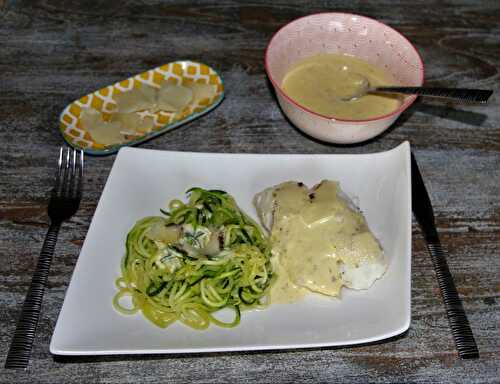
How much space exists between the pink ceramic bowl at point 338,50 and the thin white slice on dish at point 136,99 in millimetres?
848

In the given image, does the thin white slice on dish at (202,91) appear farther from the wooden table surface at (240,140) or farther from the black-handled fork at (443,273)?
the black-handled fork at (443,273)

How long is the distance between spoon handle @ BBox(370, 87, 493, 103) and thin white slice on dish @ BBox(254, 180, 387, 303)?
2.79 feet

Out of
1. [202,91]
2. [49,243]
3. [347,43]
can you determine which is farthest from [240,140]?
[49,243]

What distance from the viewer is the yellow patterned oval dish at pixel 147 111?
10.7ft

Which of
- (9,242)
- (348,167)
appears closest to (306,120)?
(348,167)

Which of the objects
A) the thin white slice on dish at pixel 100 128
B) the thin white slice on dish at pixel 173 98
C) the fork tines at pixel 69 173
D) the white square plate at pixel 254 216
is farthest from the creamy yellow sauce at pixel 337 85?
the fork tines at pixel 69 173

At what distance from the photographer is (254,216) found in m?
2.87

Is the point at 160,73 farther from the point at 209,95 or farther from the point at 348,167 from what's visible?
the point at 348,167

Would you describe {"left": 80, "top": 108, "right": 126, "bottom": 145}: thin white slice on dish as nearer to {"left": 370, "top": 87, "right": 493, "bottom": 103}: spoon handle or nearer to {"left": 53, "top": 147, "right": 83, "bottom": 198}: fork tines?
{"left": 53, "top": 147, "right": 83, "bottom": 198}: fork tines

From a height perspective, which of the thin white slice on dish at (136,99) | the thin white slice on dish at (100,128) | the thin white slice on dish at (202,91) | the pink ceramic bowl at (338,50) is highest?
A: the pink ceramic bowl at (338,50)

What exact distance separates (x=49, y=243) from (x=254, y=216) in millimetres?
1124

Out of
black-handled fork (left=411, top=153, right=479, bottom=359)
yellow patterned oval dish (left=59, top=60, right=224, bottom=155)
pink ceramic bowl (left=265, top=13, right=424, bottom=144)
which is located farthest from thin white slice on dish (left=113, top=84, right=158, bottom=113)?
black-handled fork (left=411, top=153, right=479, bottom=359)

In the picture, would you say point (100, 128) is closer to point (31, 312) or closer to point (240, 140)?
point (240, 140)

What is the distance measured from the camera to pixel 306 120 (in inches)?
122
